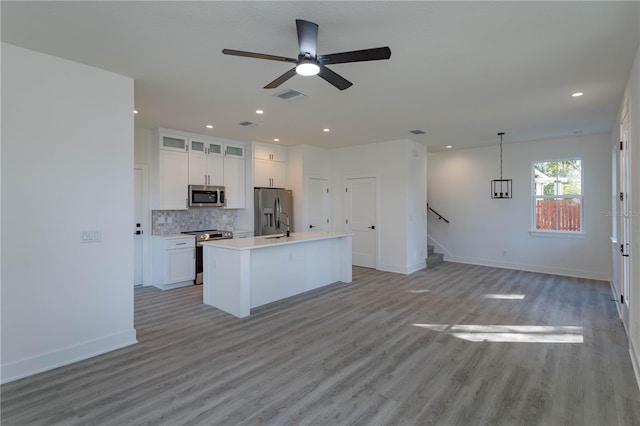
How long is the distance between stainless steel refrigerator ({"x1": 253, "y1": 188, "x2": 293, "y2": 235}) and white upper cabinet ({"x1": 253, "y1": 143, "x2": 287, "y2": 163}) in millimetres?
683

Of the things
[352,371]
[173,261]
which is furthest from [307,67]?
[173,261]

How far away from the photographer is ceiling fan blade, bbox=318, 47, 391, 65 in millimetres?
2133

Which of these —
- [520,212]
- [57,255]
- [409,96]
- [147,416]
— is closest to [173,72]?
[57,255]

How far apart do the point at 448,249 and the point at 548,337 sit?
4.52 metres

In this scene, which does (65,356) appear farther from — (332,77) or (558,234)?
(558,234)

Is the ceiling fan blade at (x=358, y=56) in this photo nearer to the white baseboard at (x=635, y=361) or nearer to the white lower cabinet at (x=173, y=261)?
the white baseboard at (x=635, y=361)

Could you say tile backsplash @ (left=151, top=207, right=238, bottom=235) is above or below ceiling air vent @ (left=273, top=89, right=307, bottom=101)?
below

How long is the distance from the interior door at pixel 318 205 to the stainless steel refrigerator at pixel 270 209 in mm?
491

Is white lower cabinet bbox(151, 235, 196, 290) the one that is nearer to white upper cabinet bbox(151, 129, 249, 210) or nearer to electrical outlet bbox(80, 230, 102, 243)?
white upper cabinet bbox(151, 129, 249, 210)

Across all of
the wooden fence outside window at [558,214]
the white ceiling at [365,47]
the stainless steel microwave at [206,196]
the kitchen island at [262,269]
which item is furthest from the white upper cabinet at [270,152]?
the wooden fence outside window at [558,214]

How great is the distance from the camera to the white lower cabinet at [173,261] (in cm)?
536

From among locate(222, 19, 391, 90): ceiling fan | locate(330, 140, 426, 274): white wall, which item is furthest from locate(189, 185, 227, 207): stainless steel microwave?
locate(222, 19, 391, 90): ceiling fan

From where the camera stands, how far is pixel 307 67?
229 cm

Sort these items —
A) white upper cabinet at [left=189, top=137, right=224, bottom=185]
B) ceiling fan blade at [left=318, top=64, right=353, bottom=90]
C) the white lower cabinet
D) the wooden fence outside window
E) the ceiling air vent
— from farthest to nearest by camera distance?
the wooden fence outside window
white upper cabinet at [left=189, top=137, right=224, bottom=185]
the white lower cabinet
the ceiling air vent
ceiling fan blade at [left=318, top=64, right=353, bottom=90]
